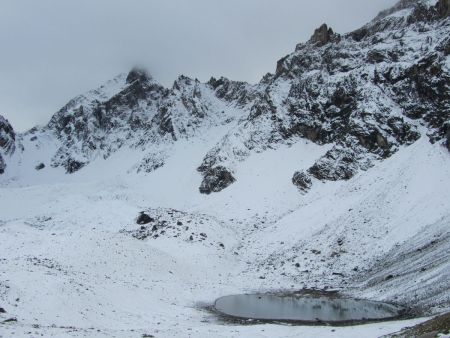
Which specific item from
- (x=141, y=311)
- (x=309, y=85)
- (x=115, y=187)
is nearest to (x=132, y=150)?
(x=115, y=187)

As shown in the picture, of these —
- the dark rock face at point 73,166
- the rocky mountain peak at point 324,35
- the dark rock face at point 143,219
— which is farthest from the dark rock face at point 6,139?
the rocky mountain peak at point 324,35

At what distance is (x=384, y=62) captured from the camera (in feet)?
267

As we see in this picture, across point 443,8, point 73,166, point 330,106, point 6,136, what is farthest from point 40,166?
point 443,8

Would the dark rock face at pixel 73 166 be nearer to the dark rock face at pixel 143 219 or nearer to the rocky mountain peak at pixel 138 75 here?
the rocky mountain peak at pixel 138 75

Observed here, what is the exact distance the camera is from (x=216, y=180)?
282 feet

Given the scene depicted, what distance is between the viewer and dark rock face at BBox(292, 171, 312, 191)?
72.5 m

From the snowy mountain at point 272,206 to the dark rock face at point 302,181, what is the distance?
0.75ft

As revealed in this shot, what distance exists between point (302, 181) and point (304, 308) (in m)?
40.2

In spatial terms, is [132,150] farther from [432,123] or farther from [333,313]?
[333,313]

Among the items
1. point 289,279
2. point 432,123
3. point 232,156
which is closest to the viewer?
point 289,279

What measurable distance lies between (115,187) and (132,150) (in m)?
38.9

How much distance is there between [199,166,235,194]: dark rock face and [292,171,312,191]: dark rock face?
13582 millimetres

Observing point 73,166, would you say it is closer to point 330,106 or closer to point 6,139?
point 6,139

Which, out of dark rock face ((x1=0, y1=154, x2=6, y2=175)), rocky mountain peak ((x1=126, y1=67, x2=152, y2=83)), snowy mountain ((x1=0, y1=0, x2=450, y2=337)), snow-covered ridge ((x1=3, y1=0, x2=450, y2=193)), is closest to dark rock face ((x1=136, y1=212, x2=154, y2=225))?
snowy mountain ((x1=0, y1=0, x2=450, y2=337))
